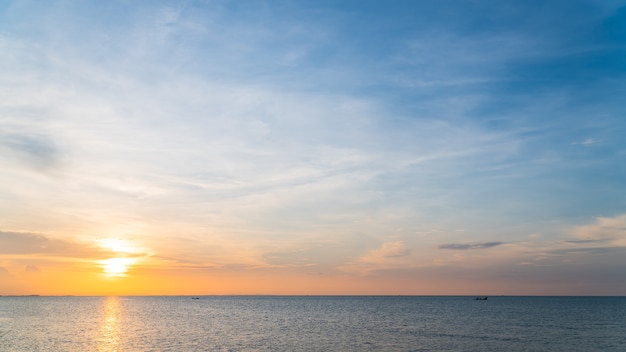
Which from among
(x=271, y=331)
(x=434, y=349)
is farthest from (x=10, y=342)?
(x=434, y=349)

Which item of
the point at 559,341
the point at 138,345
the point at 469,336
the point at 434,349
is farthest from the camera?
the point at 469,336

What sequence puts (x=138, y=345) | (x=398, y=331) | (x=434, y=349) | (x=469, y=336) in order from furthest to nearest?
(x=398, y=331), (x=469, y=336), (x=138, y=345), (x=434, y=349)

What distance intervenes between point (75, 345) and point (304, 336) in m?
45.7

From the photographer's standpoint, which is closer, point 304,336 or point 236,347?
point 236,347

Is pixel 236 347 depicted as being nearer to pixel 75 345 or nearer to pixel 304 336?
pixel 304 336

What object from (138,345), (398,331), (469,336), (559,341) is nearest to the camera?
(138,345)

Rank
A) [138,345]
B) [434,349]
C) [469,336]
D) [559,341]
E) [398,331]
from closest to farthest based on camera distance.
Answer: [434,349], [138,345], [559,341], [469,336], [398,331]

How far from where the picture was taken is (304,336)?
103312 mm

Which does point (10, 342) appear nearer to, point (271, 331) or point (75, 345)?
point (75, 345)

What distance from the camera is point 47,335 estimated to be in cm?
10700

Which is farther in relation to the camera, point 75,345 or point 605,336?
point 605,336

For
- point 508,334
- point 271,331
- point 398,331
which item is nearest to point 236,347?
point 271,331

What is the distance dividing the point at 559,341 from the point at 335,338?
46524mm

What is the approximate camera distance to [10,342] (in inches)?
3674
